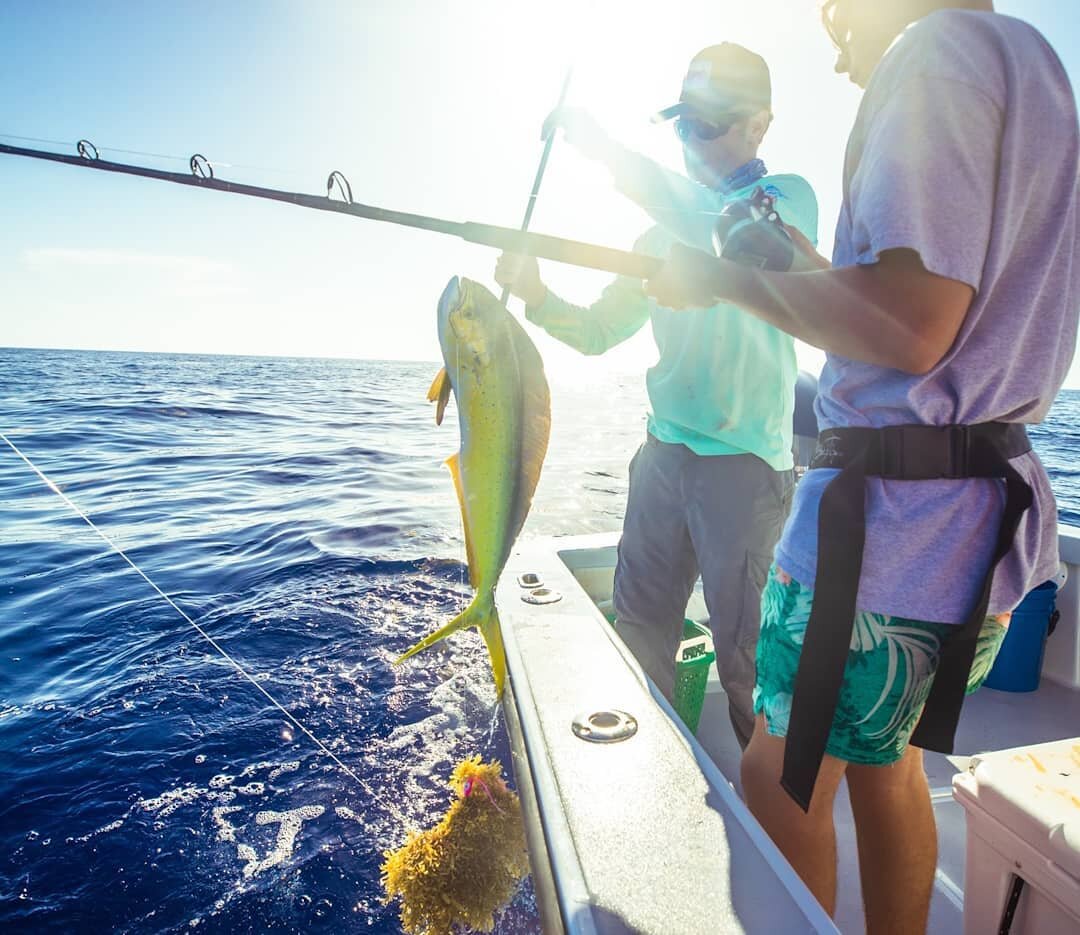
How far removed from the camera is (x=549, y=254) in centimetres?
153

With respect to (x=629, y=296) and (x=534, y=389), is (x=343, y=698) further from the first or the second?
(x=534, y=389)

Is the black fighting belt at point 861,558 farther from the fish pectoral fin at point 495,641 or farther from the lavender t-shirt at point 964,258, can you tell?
the fish pectoral fin at point 495,641

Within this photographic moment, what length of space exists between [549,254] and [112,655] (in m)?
4.87

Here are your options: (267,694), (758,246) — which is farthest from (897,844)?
(267,694)

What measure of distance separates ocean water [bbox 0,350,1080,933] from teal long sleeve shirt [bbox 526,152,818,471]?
1.97 metres

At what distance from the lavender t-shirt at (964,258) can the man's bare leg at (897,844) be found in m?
0.46

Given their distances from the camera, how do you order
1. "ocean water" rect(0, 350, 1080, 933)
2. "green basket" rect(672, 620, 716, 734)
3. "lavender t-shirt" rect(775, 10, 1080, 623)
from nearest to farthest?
1. "lavender t-shirt" rect(775, 10, 1080, 623)
2. "ocean water" rect(0, 350, 1080, 933)
3. "green basket" rect(672, 620, 716, 734)

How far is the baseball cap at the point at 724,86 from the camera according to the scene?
2.34 m

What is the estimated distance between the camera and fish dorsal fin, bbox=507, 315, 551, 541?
54.8 inches

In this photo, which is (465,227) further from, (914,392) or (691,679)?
(691,679)

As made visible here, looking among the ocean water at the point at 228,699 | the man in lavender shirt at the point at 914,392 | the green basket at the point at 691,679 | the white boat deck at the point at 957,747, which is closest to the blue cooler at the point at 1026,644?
the white boat deck at the point at 957,747

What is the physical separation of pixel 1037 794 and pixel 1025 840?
0.11 metres

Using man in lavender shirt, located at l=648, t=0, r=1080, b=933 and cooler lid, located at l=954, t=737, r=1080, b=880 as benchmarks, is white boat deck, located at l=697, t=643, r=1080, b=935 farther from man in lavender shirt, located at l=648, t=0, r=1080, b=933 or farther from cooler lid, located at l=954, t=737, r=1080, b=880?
man in lavender shirt, located at l=648, t=0, r=1080, b=933

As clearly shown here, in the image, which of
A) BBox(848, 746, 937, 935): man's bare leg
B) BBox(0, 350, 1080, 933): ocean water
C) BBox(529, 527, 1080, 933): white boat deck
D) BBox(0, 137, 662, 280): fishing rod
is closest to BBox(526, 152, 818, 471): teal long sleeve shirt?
BBox(0, 137, 662, 280): fishing rod
